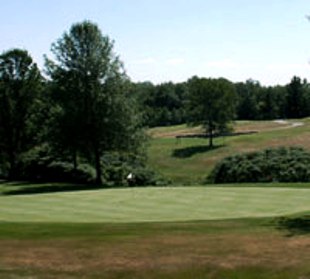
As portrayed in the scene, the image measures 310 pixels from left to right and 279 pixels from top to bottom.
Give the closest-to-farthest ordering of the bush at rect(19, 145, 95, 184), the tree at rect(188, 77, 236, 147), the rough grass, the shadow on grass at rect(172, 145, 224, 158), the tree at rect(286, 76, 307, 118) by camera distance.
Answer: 1. the rough grass
2. the bush at rect(19, 145, 95, 184)
3. the shadow on grass at rect(172, 145, 224, 158)
4. the tree at rect(188, 77, 236, 147)
5. the tree at rect(286, 76, 307, 118)

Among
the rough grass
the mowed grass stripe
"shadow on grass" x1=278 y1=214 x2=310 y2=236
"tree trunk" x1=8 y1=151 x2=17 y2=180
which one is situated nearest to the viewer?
the rough grass

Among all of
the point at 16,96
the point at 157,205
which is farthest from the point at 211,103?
the point at 157,205

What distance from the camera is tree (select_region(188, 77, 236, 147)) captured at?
8975 centimetres

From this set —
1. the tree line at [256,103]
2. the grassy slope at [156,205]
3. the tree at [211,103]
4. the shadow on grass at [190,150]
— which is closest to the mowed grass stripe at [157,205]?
the grassy slope at [156,205]

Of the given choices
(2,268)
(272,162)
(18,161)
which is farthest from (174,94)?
(2,268)

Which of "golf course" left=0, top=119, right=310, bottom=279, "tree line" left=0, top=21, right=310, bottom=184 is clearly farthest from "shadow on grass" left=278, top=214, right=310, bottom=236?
"tree line" left=0, top=21, right=310, bottom=184

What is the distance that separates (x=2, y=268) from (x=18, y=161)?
144 feet

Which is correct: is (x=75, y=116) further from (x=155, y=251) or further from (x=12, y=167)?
(x=155, y=251)

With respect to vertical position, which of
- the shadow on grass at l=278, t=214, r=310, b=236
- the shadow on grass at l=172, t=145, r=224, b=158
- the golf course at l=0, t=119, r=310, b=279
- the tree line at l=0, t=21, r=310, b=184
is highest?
the tree line at l=0, t=21, r=310, b=184

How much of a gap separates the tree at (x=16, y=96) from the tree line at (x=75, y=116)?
86mm

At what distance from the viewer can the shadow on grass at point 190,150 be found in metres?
84.6

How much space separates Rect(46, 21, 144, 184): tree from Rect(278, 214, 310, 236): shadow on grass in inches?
941

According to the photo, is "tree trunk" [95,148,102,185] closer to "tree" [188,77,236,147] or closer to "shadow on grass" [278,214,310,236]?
"shadow on grass" [278,214,310,236]

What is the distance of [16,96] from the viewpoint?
56.1m
